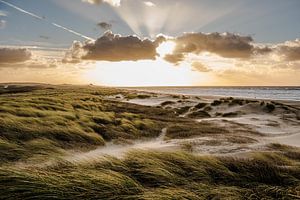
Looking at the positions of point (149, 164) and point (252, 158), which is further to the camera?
point (252, 158)

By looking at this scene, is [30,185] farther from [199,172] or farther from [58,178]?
[199,172]

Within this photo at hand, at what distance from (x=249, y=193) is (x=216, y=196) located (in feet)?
2.32

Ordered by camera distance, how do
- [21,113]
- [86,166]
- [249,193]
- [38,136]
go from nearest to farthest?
[249,193] < [86,166] < [38,136] < [21,113]

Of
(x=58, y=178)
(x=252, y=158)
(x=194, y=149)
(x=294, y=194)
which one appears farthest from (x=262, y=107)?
(x=58, y=178)

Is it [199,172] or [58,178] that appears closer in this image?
[58,178]

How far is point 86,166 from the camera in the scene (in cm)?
654

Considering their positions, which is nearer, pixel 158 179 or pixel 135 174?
pixel 158 179

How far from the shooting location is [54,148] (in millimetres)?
8914

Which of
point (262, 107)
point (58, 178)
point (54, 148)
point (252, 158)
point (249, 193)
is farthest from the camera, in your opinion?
point (262, 107)

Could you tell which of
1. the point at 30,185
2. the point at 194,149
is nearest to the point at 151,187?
the point at 30,185

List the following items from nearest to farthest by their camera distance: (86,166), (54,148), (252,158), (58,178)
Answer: (58,178) < (86,166) < (252,158) < (54,148)

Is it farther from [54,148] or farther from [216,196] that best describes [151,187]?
[54,148]

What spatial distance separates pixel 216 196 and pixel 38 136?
6.34 meters

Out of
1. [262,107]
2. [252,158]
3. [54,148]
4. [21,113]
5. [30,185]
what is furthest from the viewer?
[262,107]
